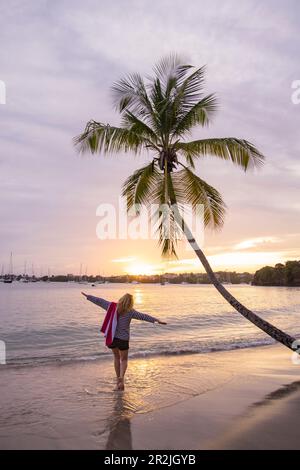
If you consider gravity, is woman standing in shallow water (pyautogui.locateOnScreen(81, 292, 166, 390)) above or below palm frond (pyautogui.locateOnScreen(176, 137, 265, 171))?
below

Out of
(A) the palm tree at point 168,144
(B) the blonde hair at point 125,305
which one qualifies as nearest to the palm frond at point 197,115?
(A) the palm tree at point 168,144

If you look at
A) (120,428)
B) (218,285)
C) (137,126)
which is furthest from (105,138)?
(120,428)

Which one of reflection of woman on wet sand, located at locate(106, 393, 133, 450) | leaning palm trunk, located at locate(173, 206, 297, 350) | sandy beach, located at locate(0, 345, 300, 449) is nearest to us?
reflection of woman on wet sand, located at locate(106, 393, 133, 450)

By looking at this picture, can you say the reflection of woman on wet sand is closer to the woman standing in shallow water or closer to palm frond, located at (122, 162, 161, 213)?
the woman standing in shallow water

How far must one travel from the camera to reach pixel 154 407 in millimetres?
7926

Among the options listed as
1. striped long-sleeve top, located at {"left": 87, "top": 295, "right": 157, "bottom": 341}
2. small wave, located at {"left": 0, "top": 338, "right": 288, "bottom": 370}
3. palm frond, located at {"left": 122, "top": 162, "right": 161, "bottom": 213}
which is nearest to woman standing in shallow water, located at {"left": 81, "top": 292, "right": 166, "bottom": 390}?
striped long-sleeve top, located at {"left": 87, "top": 295, "right": 157, "bottom": 341}

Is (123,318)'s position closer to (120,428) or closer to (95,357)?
(120,428)

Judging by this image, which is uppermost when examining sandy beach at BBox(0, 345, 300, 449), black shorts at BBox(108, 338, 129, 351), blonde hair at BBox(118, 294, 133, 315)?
blonde hair at BBox(118, 294, 133, 315)

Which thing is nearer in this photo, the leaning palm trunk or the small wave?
the leaning palm trunk

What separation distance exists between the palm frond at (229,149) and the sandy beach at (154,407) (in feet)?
19.8

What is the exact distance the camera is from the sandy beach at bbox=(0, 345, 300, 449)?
6043 millimetres

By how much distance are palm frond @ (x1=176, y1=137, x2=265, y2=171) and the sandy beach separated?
602 centimetres
